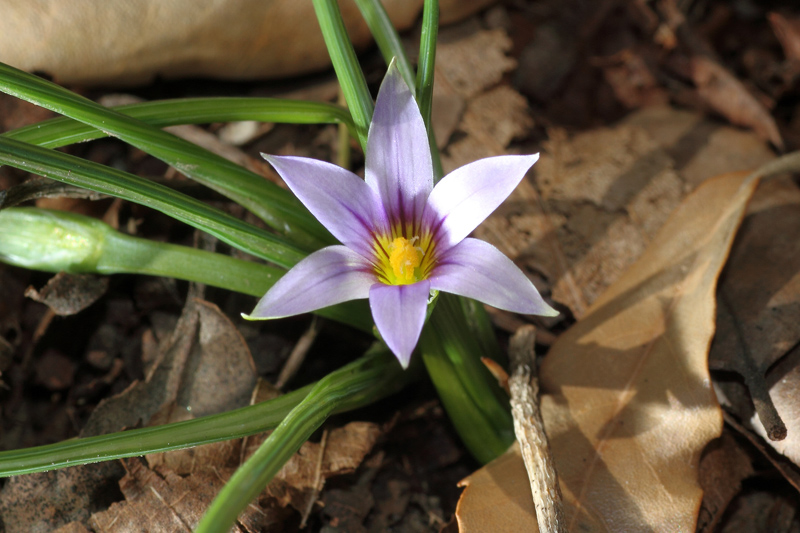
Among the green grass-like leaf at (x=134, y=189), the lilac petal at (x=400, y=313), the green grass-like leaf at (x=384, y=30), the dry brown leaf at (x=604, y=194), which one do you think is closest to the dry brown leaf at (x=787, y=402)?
the dry brown leaf at (x=604, y=194)

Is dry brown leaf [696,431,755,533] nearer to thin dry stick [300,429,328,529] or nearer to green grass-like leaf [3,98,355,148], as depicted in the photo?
thin dry stick [300,429,328,529]

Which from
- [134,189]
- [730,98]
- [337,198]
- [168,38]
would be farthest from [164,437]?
[730,98]

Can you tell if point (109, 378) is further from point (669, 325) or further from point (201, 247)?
point (669, 325)

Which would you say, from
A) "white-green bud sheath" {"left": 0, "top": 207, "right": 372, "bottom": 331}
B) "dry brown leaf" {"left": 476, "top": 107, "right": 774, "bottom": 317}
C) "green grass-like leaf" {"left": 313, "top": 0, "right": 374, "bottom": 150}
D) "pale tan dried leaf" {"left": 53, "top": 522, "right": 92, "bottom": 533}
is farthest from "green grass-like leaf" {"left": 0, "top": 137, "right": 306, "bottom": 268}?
"dry brown leaf" {"left": 476, "top": 107, "right": 774, "bottom": 317}

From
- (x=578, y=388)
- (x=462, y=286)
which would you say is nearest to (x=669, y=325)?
(x=578, y=388)

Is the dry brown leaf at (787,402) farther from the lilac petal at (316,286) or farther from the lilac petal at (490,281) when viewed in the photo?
the lilac petal at (316,286)
